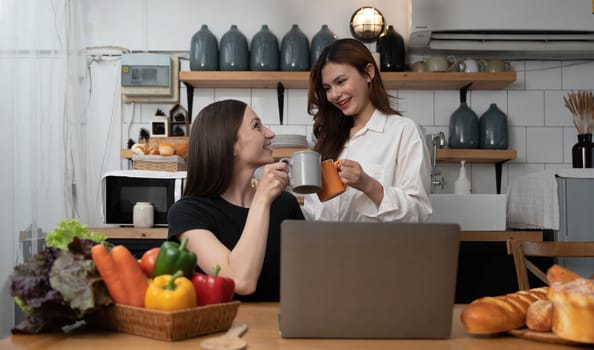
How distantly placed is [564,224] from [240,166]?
1.86 meters

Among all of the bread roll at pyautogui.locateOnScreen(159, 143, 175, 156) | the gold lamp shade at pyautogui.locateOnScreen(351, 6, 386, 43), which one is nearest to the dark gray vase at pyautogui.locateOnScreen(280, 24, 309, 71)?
the gold lamp shade at pyautogui.locateOnScreen(351, 6, 386, 43)

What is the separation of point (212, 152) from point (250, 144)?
102mm

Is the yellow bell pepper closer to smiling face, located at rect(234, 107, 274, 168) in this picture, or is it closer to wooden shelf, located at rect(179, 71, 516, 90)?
smiling face, located at rect(234, 107, 274, 168)

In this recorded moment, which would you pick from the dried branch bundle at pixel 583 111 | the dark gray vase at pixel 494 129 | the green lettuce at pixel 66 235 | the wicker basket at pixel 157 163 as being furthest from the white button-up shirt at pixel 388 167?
the dried branch bundle at pixel 583 111

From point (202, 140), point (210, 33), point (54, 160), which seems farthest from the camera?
point (210, 33)

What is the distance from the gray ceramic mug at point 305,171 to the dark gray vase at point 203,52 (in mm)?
2130

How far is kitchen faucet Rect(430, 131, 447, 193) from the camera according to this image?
331cm

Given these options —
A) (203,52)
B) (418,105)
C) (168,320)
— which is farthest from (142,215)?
(168,320)

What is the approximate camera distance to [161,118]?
11.7 feet

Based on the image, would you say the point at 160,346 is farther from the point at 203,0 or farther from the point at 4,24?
the point at 203,0

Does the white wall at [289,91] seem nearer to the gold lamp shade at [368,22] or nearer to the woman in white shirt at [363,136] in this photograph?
the gold lamp shade at [368,22]

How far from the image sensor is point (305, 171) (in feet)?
4.66

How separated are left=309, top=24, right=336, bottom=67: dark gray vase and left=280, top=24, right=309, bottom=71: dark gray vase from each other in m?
0.04

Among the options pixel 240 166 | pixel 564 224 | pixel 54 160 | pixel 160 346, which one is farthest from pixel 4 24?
pixel 564 224
